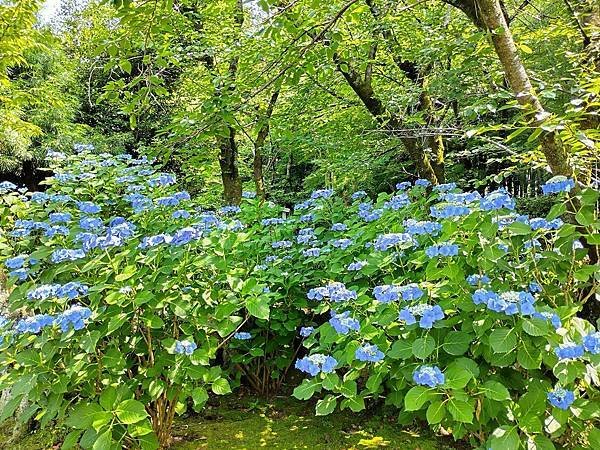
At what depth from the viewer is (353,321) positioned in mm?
1542

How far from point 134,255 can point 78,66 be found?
986cm

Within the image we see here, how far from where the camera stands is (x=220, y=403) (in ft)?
7.80

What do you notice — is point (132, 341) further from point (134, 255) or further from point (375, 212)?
point (375, 212)

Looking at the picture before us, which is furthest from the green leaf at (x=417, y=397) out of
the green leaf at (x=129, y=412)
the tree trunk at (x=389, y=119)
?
the tree trunk at (x=389, y=119)

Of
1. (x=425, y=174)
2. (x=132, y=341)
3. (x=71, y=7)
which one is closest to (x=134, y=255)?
(x=132, y=341)

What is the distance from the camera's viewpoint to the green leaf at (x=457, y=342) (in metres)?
1.38

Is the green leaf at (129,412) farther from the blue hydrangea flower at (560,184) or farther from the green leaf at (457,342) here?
the blue hydrangea flower at (560,184)

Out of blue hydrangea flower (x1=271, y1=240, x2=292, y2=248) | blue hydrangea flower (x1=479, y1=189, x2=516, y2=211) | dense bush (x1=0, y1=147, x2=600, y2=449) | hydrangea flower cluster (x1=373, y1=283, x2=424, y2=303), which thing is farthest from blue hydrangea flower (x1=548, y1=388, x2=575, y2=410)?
blue hydrangea flower (x1=271, y1=240, x2=292, y2=248)

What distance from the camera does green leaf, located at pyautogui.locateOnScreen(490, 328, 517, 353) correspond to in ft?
4.08

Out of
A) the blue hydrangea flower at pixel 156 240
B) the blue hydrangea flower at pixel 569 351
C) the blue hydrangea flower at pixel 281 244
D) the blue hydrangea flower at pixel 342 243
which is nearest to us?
the blue hydrangea flower at pixel 569 351

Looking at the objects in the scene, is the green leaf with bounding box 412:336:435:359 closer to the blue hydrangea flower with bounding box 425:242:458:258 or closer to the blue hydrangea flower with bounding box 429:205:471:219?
the blue hydrangea flower with bounding box 425:242:458:258

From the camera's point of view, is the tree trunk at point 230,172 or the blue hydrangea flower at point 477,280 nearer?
the blue hydrangea flower at point 477,280

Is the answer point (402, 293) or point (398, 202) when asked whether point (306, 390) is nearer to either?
point (402, 293)

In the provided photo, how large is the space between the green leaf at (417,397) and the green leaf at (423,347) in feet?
0.31
